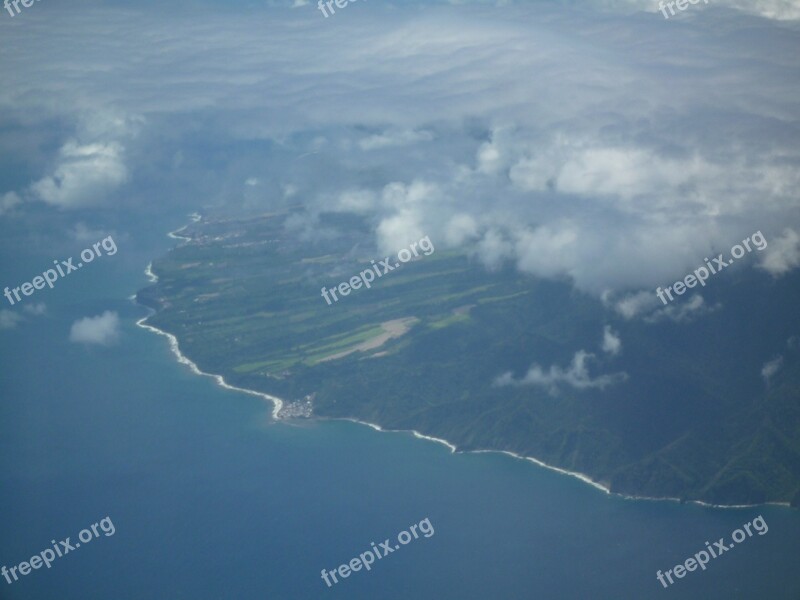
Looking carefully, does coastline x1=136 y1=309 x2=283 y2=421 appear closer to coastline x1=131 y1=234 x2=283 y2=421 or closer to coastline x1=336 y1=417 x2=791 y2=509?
coastline x1=131 y1=234 x2=283 y2=421

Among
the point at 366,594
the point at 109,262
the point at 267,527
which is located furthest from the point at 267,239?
the point at 366,594

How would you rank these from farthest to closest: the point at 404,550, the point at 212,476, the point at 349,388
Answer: the point at 349,388 → the point at 212,476 → the point at 404,550

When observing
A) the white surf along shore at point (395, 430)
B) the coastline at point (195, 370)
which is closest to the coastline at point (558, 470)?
the white surf along shore at point (395, 430)

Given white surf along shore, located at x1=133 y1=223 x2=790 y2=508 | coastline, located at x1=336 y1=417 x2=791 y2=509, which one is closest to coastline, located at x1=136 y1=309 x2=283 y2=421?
white surf along shore, located at x1=133 y1=223 x2=790 y2=508

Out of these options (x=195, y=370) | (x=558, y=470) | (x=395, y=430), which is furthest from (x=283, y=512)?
(x=195, y=370)

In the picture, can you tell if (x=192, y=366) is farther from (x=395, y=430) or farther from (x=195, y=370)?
(x=395, y=430)

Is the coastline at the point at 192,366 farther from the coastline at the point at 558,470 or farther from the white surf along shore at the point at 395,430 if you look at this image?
the coastline at the point at 558,470

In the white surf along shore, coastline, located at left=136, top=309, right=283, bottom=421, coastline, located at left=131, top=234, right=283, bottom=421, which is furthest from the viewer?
coastline, located at left=131, top=234, right=283, bottom=421

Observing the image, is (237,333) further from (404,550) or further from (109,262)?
(404,550)
